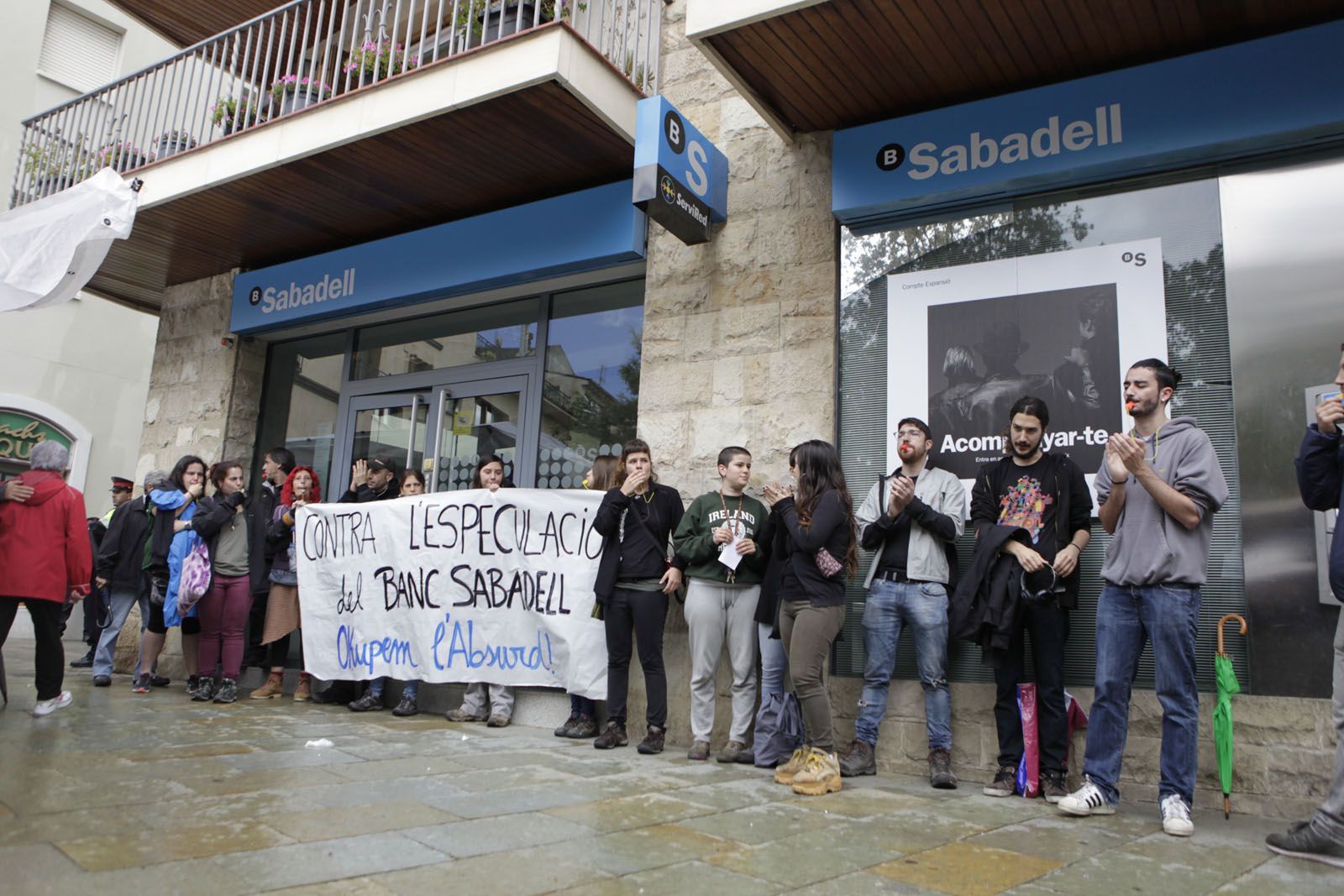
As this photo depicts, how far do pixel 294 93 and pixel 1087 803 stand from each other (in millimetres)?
9436

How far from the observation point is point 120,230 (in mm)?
6539

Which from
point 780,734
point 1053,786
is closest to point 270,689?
point 780,734

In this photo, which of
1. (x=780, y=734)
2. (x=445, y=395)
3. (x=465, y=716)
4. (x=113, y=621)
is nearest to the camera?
(x=780, y=734)

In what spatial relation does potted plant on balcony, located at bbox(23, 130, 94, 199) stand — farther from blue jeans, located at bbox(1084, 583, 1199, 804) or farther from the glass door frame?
blue jeans, located at bbox(1084, 583, 1199, 804)

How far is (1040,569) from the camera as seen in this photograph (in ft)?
16.0

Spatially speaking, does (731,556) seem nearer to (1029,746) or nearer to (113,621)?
(1029,746)

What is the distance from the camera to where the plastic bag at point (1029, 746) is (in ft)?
15.8

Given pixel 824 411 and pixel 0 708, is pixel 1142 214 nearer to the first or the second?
pixel 824 411

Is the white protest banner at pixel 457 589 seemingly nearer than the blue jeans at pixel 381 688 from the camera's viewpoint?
Yes

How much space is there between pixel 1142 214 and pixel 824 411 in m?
2.30

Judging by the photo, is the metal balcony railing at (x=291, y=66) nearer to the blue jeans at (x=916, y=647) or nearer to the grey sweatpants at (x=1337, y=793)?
the blue jeans at (x=916, y=647)

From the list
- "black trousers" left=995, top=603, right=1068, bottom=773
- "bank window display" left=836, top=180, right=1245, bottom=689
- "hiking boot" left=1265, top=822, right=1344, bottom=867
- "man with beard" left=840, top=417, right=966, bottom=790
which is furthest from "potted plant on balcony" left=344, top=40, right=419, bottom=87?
"hiking boot" left=1265, top=822, right=1344, bottom=867

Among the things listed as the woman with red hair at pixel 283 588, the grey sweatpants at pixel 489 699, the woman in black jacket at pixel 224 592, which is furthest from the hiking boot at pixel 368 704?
the woman in black jacket at pixel 224 592

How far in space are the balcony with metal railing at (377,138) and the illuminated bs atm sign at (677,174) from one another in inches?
29.4
